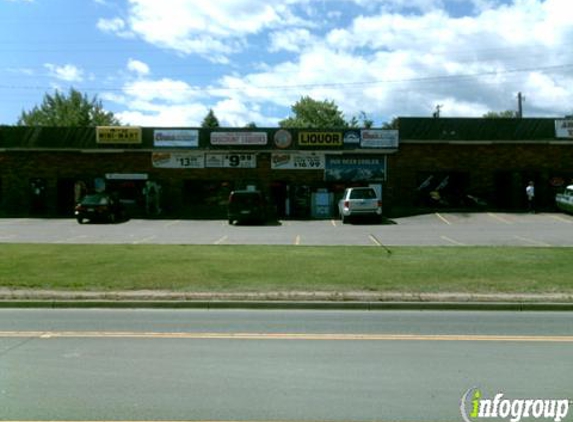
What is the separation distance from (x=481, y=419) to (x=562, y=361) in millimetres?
2306

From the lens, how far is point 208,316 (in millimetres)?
9820

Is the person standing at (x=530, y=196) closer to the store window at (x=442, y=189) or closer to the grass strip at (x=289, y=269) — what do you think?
the store window at (x=442, y=189)

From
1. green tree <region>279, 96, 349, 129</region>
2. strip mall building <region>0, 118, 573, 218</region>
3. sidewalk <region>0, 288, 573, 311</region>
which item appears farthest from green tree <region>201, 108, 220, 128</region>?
sidewalk <region>0, 288, 573, 311</region>

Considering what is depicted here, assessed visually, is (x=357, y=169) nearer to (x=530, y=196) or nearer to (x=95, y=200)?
A: (x=530, y=196)

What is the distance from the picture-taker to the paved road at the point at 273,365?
515cm

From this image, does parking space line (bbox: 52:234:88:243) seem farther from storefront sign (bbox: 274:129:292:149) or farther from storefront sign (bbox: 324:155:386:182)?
storefront sign (bbox: 324:155:386:182)

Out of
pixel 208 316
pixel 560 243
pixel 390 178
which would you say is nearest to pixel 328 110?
pixel 390 178

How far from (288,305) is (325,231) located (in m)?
16.1

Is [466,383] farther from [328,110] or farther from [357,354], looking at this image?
[328,110]

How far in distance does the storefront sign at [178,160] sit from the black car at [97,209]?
4089 millimetres

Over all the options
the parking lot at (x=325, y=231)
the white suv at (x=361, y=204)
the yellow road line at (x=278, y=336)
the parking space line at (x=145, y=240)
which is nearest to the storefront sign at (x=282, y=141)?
the parking lot at (x=325, y=231)

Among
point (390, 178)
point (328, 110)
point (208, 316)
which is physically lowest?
point (208, 316)
